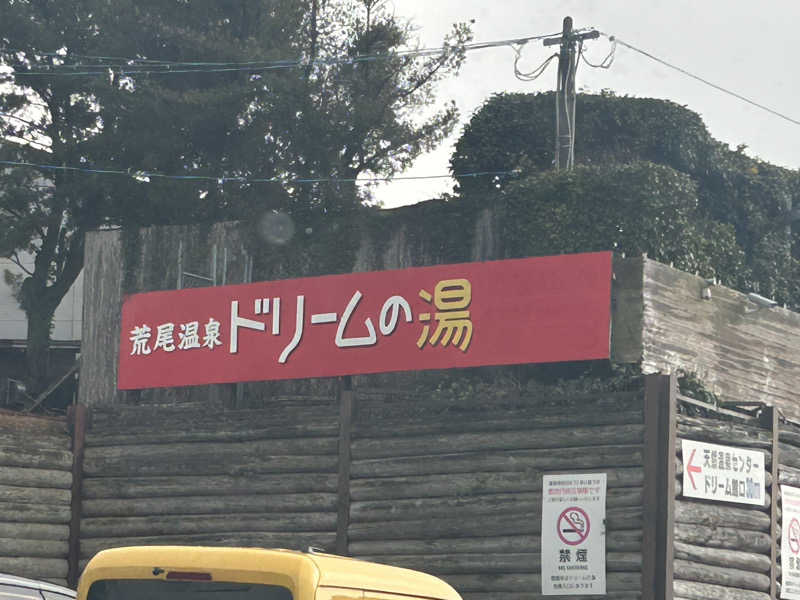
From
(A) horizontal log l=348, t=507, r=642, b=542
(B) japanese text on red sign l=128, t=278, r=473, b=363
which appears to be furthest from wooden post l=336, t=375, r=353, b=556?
(B) japanese text on red sign l=128, t=278, r=473, b=363

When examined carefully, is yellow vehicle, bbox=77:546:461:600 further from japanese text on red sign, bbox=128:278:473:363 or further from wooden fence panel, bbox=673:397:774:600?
japanese text on red sign, bbox=128:278:473:363

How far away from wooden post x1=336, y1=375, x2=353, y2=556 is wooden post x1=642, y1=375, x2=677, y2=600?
421 cm

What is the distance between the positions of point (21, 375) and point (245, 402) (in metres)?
15.9

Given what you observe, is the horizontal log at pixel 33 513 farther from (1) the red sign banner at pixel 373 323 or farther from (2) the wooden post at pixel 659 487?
(2) the wooden post at pixel 659 487

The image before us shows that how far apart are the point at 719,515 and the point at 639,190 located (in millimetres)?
4672

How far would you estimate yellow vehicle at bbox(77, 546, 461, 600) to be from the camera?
7.61m

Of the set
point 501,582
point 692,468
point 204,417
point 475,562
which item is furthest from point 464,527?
point 204,417

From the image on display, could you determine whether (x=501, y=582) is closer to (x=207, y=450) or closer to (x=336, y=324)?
(x=336, y=324)

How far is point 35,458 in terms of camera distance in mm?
20500

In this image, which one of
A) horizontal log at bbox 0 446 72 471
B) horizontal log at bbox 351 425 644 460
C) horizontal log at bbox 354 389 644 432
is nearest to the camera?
horizontal log at bbox 351 425 644 460

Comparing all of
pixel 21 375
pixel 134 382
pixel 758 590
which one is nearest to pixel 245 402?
pixel 134 382

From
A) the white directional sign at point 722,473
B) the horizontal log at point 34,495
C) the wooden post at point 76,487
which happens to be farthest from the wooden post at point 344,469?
the horizontal log at point 34,495

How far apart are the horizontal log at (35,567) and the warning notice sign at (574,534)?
25.1ft

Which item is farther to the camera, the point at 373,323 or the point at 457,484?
the point at 373,323
